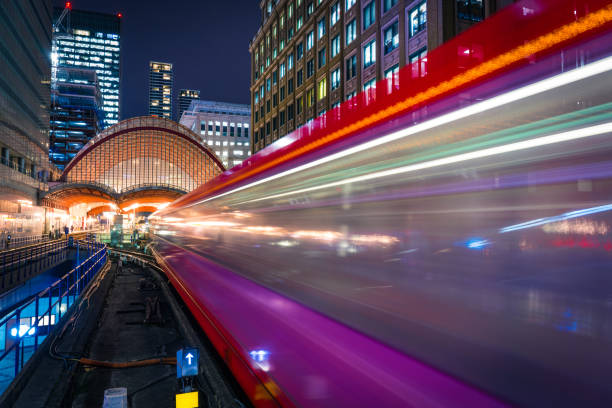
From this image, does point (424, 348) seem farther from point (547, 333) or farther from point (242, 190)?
point (242, 190)

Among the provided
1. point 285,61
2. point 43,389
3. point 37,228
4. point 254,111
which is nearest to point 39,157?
point 37,228

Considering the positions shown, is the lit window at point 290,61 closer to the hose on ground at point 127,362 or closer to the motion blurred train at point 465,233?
the hose on ground at point 127,362

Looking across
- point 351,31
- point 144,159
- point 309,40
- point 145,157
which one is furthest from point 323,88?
point 144,159

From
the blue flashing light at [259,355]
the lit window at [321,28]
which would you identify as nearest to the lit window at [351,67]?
the lit window at [321,28]

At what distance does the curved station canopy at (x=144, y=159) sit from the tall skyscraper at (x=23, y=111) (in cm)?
2994

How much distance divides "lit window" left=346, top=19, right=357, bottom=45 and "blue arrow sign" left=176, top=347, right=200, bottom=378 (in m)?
25.8

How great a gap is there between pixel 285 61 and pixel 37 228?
32193mm

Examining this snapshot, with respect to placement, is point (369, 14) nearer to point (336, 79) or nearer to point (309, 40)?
point (336, 79)

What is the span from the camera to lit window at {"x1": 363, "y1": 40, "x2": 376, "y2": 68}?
24.9m

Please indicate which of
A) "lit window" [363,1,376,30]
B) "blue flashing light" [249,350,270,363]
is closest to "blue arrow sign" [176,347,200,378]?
"blue flashing light" [249,350,270,363]

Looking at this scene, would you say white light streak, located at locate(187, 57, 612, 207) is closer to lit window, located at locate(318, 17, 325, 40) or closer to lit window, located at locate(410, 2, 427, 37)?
lit window, located at locate(410, 2, 427, 37)

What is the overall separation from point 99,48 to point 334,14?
197m

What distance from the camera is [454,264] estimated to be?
2.05 meters

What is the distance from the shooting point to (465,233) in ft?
6.59
